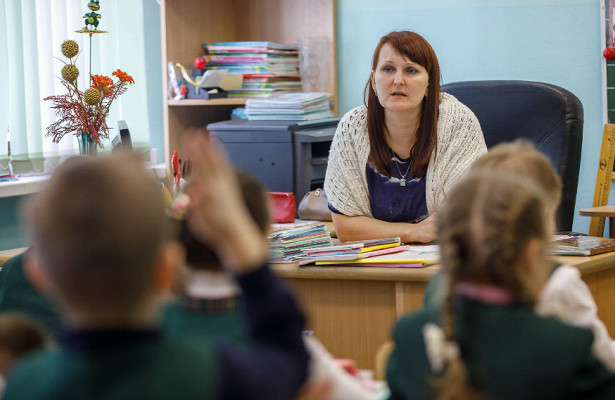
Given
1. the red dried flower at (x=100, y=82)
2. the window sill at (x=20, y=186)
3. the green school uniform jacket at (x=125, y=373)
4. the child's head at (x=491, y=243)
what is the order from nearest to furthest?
the green school uniform jacket at (x=125, y=373) → the child's head at (x=491, y=243) → the red dried flower at (x=100, y=82) → the window sill at (x=20, y=186)

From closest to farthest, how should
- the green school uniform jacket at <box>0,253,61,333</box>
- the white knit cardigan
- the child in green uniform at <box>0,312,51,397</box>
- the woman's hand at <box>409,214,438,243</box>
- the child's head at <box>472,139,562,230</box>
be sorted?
the child in green uniform at <box>0,312,51,397</box>, the child's head at <box>472,139,562,230</box>, the green school uniform jacket at <box>0,253,61,333</box>, the woman's hand at <box>409,214,438,243</box>, the white knit cardigan

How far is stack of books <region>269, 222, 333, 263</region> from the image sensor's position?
7.30 ft

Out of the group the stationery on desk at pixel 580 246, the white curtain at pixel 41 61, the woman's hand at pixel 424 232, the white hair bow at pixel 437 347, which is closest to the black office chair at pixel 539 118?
the stationery on desk at pixel 580 246

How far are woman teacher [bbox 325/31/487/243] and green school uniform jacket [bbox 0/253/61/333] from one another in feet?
3.57

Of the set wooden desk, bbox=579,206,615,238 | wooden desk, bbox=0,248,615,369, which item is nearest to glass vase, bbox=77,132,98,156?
wooden desk, bbox=0,248,615,369

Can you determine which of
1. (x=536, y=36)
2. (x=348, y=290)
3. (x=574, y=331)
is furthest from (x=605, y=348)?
(x=536, y=36)

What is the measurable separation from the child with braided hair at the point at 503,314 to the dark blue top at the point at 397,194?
1.64 metres

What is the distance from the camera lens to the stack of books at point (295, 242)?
2.23m

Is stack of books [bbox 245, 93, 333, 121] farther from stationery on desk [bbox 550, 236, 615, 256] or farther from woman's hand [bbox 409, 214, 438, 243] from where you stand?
stationery on desk [bbox 550, 236, 615, 256]

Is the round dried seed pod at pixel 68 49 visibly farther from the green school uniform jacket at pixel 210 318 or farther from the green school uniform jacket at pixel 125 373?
the green school uniform jacket at pixel 125 373

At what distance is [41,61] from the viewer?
3.49m

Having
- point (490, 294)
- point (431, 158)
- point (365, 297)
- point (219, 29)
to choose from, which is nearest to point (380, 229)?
point (431, 158)

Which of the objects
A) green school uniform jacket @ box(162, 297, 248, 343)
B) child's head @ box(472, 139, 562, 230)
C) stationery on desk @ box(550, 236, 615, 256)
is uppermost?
child's head @ box(472, 139, 562, 230)

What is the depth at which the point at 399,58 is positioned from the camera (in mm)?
2572
